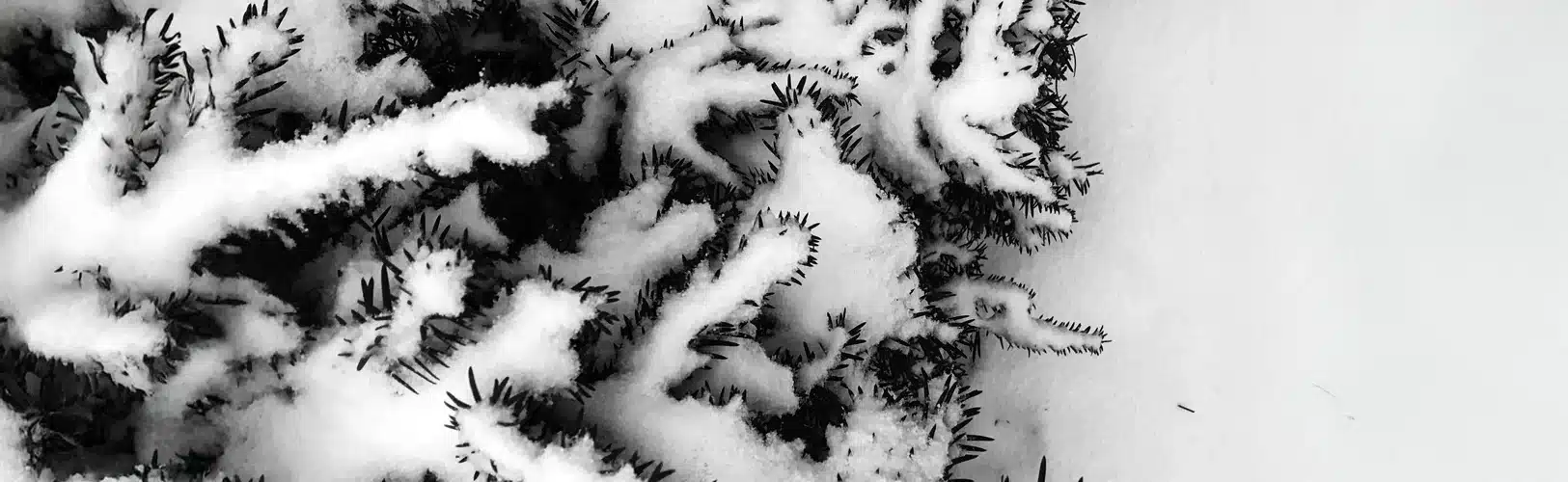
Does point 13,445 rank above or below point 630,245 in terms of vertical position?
below

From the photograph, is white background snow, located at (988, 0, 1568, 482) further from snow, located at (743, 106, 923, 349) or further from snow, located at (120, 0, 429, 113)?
snow, located at (120, 0, 429, 113)

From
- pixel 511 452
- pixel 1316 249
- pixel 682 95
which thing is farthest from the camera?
pixel 1316 249

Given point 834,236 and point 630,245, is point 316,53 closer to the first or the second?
point 630,245

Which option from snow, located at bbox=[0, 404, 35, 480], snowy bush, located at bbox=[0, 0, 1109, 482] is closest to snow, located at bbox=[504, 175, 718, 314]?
snowy bush, located at bbox=[0, 0, 1109, 482]

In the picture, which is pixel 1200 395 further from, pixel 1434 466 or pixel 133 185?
pixel 133 185

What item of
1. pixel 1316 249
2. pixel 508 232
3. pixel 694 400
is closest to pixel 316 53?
pixel 508 232
